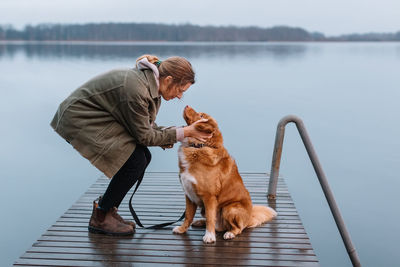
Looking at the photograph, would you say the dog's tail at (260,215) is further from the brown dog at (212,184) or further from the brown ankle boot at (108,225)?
the brown ankle boot at (108,225)

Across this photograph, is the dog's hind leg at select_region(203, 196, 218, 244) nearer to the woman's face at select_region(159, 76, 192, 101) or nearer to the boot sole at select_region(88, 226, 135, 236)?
the boot sole at select_region(88, 226, 135, 236)

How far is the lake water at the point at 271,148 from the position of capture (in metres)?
5.38

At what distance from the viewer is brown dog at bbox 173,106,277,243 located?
9.20 ft

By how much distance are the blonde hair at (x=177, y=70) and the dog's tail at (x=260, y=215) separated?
1105 mm

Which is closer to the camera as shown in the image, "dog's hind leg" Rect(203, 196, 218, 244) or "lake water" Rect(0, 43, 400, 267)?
"dog's hind leg" Rect(203, 196, 218, 244)

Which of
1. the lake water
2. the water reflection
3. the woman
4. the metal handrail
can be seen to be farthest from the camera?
the water reflection

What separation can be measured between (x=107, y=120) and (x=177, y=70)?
514 mm

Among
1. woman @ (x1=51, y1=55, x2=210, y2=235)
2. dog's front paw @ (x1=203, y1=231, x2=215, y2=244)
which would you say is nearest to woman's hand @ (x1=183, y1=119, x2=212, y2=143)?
woman @ (x1=51, y1=55, x2=210, y2=235)

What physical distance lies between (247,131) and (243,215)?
24.1 ft

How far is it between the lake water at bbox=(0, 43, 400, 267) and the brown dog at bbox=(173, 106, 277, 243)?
2117 mm

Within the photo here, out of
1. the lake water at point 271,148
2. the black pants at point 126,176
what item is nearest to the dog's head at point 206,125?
the black pants at point 126,176

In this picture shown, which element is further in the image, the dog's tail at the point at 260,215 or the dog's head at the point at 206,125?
the dog's tail at the point at 260,215

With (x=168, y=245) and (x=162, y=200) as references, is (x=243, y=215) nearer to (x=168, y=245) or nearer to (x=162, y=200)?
(x=168, y=245)

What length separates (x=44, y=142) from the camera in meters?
9.43
